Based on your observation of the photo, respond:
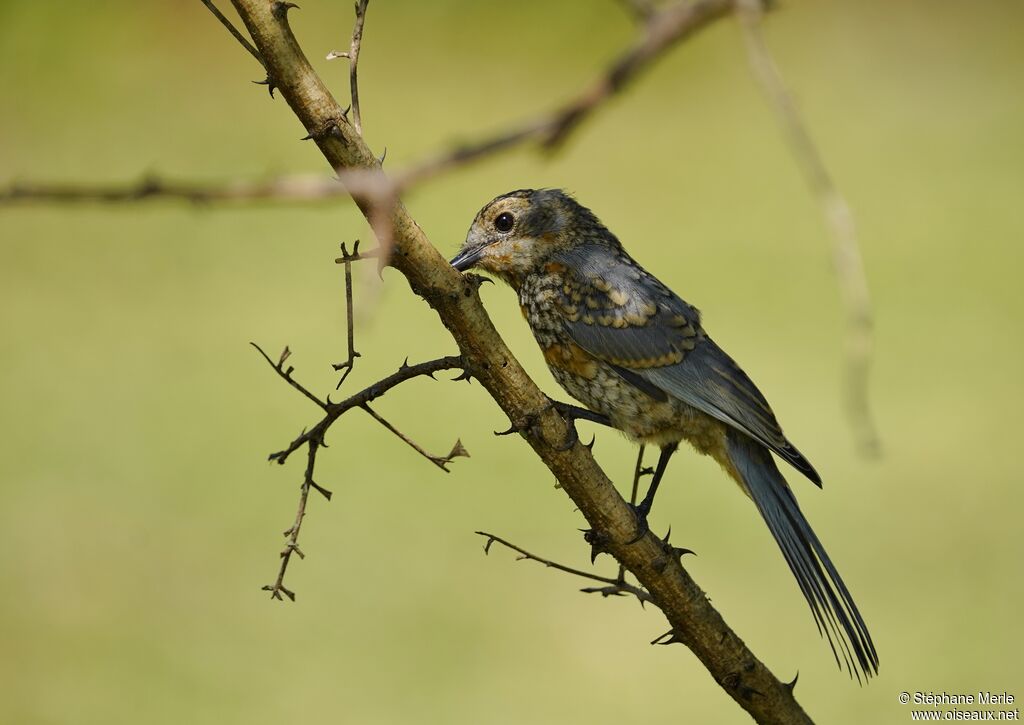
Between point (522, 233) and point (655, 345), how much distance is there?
456mm

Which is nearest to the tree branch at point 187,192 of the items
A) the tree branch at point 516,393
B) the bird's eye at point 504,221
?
the tree branch at point 516,393

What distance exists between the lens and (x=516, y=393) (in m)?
2.20

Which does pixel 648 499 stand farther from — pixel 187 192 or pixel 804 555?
pixel 187 192

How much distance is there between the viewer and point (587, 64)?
10422 mm

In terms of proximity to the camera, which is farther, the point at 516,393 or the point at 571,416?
the point at 571,416

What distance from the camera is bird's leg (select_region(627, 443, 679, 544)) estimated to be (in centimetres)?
237

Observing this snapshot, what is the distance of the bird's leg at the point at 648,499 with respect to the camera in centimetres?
237

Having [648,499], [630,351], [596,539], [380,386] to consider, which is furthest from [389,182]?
[630,351]

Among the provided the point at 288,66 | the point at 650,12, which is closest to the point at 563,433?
the point at 288,66

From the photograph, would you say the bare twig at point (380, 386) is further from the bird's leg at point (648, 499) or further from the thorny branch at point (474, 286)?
the bird's leg at point (648, 499)

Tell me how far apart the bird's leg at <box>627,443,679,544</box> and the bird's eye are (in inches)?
26.6

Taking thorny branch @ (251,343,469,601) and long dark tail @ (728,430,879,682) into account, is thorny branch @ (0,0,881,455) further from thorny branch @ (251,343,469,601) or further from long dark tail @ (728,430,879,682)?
long dark tail @ (728,430,879,682)

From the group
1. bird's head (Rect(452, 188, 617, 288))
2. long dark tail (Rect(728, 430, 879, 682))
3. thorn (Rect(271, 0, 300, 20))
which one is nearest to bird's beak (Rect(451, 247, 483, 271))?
bird's head (Rect(452, 188, 617, 288))

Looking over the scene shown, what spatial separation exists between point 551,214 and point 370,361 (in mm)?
4517
